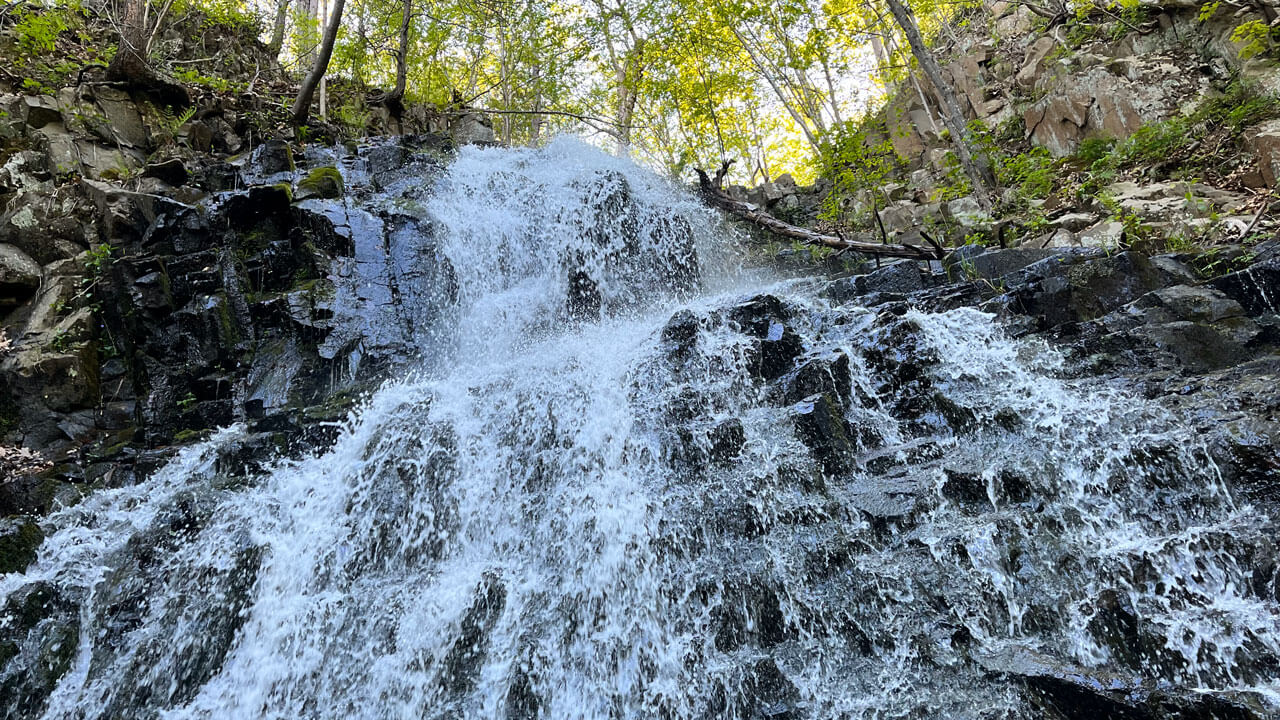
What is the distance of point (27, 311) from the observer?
8.34 m

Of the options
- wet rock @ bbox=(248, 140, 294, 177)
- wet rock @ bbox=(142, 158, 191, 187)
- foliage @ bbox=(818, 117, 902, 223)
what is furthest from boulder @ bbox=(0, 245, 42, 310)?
foliage @ bbox=(818, 117, 902, 223)

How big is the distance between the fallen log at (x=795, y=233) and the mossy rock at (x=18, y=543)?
419 inches

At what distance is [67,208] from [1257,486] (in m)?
13.7

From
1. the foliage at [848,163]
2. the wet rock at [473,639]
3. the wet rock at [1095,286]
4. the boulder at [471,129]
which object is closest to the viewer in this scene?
the wet rock at [473,639]

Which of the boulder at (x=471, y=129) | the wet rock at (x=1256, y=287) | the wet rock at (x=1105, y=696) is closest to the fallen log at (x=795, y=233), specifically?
the wet rock at (x=1256, y=287)

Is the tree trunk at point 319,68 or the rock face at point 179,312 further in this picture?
the tree trunk at point 319,68

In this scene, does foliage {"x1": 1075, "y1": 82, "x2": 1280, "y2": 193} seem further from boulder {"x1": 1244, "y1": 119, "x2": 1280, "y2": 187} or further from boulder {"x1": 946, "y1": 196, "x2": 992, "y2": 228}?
boulder {"x1": 946, "y1": 196, "x2": 992, "y2": 228}

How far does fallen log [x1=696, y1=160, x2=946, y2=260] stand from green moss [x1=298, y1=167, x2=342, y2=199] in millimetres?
6424

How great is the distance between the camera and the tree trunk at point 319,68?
999 cm

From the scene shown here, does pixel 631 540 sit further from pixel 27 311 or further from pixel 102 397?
pixel 27 311

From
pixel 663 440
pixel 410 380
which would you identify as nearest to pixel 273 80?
pixel 410 380

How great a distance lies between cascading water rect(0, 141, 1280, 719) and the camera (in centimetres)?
376

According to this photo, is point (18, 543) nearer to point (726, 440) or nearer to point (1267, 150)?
point (726, 440)

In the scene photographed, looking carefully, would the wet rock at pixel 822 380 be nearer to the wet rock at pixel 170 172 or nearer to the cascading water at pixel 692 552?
the cascading water at pixel 692 552
